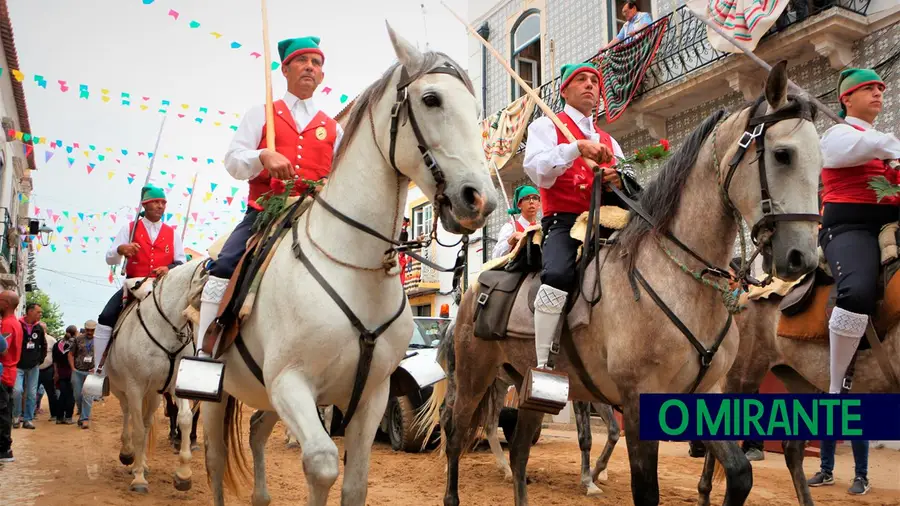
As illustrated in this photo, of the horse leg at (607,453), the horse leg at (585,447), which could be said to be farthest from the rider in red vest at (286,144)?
the horse leg at (607,453)

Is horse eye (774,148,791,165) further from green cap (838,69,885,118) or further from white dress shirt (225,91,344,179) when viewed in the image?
white dress shirt (225,91,344,179)

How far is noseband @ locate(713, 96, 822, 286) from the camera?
12.1ft

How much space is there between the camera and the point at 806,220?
11.9 ft

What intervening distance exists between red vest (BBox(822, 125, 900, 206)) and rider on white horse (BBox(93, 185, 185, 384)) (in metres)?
6.47

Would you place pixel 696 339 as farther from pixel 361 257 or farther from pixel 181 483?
pixel 181 483

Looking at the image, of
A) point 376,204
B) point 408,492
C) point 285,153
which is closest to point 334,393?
point 376,204

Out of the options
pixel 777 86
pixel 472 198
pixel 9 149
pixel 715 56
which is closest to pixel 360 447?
pixel 472 198

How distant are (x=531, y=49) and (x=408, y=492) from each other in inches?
496

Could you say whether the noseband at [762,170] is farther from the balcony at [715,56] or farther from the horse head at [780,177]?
the balcony at [715,56]

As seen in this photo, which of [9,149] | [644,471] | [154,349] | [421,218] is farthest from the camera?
[9,149]

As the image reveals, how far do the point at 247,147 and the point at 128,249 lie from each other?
408 centimetres

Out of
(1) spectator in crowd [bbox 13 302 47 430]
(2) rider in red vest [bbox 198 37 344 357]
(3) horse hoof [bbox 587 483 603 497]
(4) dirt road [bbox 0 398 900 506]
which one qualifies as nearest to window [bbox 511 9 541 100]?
(4) dirt road [bbox 0 398 900 506]

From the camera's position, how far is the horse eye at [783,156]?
3752mm

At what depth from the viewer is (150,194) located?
8.21 metres
